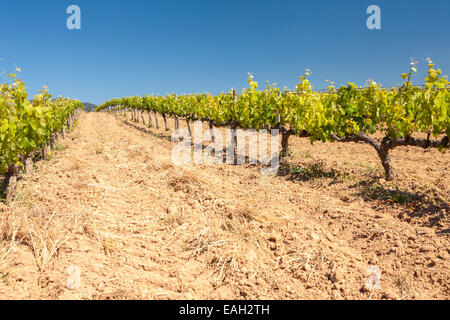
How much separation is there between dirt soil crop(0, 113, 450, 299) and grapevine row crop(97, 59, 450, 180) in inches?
33.4

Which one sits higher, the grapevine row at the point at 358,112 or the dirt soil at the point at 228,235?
the grapevine row at the point at 358,112

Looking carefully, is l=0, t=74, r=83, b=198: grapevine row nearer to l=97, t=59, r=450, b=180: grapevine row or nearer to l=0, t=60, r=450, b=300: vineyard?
l=0, t=60, r=450, b=300: vineyard

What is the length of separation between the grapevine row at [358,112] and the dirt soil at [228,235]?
0.85 meters

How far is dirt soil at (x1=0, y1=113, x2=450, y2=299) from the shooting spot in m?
3.07

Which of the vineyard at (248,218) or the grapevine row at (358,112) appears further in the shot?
the grapevine row at (358,112)

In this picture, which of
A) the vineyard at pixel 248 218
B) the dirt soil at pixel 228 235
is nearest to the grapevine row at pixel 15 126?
the vineyard at pixel 248 218

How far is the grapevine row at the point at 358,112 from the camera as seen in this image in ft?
15.4

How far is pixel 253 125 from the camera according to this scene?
31.0ft

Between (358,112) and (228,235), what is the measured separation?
482 centimetres

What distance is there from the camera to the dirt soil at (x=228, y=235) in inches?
121

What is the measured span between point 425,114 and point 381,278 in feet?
9.60

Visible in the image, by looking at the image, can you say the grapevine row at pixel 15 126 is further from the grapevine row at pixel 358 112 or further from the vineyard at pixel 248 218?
the grapevine row at pixel 358 112
